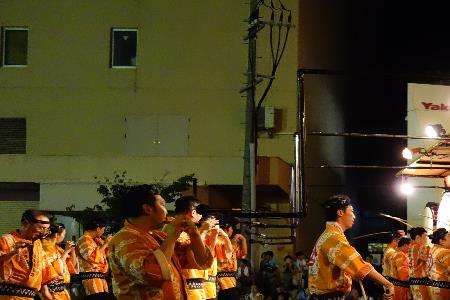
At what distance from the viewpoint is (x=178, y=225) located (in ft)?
17.3

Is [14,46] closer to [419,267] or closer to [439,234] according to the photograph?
[419,267]

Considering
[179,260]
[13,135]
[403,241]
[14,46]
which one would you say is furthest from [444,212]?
[14,46]

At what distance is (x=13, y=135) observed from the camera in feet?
81.8

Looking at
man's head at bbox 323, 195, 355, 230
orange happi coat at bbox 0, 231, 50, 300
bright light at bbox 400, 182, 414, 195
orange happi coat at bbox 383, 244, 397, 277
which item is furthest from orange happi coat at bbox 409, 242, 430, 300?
orange happi coat at bbox 0, 231, 50, 300

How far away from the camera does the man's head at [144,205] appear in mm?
5465

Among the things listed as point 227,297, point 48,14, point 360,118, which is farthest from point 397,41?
point 227,297

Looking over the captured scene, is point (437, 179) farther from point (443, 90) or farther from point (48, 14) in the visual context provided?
point (48, 14)

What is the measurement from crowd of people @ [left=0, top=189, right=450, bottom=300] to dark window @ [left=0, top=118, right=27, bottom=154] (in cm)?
896

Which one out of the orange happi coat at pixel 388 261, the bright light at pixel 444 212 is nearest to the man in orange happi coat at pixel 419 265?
the bright light at pixel 444 212

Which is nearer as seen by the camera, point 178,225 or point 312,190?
point 178,225

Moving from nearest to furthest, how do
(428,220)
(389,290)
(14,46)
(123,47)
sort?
1. (389,290)
2. (428,220)
3. (123,47)
4. (14,46)

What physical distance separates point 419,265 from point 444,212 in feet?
5.50

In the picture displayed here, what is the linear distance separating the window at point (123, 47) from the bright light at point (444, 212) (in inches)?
585

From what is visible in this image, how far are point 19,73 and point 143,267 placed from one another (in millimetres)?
20889
